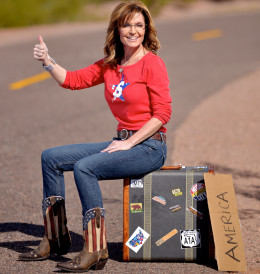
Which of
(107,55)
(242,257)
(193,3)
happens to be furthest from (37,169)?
(193,3)

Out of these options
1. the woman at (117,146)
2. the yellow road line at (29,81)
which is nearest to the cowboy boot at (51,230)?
the woman at (117,146)

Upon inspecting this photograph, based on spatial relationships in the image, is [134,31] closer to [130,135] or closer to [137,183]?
[130,135]

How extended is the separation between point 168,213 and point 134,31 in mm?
1357

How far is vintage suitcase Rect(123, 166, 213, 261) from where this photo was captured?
4.45 metres

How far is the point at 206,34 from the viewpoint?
19.5 meters

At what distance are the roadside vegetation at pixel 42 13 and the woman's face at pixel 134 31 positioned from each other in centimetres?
1635

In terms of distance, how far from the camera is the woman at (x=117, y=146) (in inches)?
170

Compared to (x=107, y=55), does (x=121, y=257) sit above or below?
below

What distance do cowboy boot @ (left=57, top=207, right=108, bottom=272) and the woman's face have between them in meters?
1.26

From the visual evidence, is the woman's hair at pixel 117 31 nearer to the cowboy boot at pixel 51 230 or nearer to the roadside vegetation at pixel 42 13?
the cowboy boot at pixel 51 230

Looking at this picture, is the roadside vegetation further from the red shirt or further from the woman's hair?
the red shirt

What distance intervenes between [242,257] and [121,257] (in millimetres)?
914

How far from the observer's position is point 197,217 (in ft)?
14.6

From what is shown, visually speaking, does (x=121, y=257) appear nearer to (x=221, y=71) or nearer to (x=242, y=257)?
(x=242, y=257)
